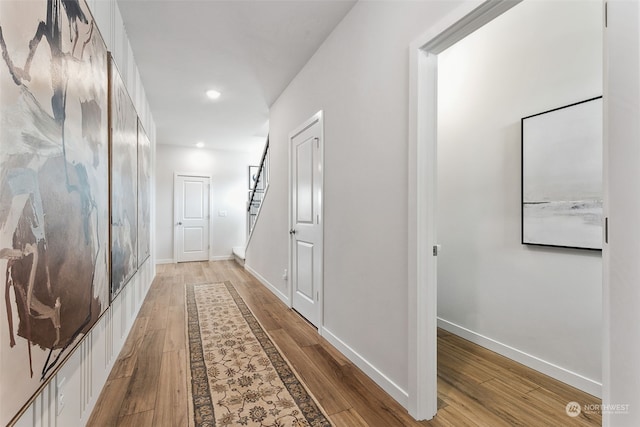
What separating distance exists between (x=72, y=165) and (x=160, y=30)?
187cm

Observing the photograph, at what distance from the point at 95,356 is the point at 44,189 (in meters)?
1.18

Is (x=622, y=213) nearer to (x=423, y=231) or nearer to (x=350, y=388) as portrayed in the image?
(x=423, y=231)

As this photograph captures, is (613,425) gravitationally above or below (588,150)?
below

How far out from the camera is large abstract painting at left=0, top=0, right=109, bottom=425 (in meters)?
0.76

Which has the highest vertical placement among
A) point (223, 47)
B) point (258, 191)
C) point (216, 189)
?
point (223, 47)

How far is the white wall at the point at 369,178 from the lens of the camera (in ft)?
5.58

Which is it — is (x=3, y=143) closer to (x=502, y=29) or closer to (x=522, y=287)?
(x=522, y=287)

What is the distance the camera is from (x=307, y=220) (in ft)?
9.82

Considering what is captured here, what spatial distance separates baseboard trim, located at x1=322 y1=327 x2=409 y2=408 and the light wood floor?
40 mm

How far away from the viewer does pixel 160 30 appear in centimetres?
243

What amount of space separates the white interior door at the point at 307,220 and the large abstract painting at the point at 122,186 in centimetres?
149

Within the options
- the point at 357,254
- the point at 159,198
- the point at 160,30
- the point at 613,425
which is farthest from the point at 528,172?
the point at 159,198

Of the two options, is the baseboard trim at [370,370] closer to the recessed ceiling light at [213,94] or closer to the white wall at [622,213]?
the white wall at [622,213]

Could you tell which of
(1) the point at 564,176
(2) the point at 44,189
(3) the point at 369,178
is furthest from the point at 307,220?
(2) the point at 44,189
